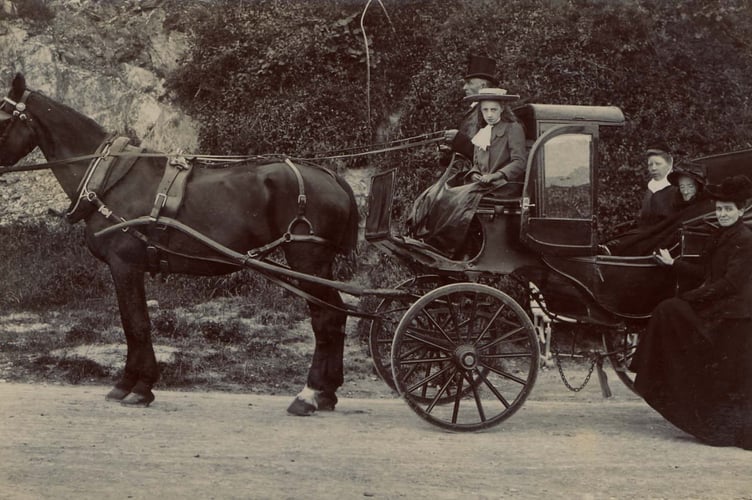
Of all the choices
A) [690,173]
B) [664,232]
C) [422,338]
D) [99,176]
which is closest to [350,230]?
[422,338]

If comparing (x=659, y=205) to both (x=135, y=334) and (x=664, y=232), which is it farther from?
(x=135, y=334)

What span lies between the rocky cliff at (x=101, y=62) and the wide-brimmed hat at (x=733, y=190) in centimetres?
833

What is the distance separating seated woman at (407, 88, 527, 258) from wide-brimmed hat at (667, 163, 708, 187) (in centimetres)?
123

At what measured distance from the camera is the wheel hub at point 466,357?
Result: 6688mm

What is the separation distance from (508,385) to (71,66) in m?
8.54

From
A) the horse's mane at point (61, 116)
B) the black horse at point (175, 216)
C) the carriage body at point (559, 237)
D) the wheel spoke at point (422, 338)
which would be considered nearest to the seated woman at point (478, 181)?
the carriage body at point (559, 237)

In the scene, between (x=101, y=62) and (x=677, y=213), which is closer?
(x=677, y=213)

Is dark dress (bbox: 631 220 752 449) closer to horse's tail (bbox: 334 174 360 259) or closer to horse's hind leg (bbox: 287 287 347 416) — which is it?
horse's hind leg (bbox: 287 287 347 416)

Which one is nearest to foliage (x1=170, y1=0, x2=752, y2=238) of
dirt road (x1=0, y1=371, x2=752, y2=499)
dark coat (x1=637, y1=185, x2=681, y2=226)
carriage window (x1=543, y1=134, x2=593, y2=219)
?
dark coat (x1=637, y1=185, x2=681, y2=226)

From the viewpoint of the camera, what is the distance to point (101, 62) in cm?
1416

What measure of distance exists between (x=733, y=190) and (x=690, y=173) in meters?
0.73

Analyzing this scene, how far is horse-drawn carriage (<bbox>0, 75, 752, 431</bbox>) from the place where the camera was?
6855mm

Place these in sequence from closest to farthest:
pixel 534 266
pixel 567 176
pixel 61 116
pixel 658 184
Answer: pixel 567 176 < pixel 534 266 < pixel 61 116 < pixel 658 184

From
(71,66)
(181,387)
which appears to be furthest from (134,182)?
(71,66)
